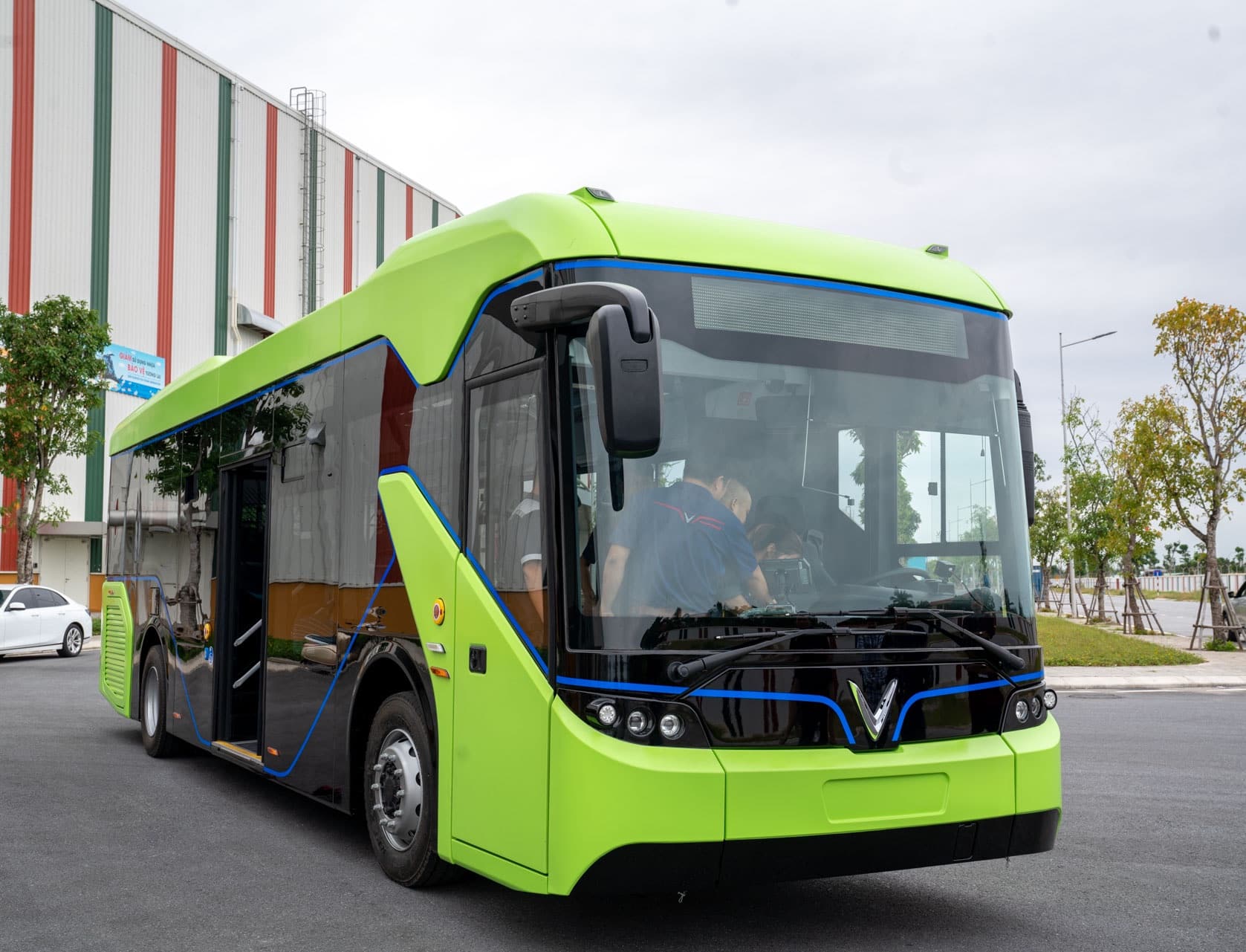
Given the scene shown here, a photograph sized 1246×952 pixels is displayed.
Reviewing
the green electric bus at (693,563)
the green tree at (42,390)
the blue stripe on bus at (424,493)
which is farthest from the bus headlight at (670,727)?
the green tree at (42,390)

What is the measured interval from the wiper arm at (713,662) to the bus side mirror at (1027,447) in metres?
1.66

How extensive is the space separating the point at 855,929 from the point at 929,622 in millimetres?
1454

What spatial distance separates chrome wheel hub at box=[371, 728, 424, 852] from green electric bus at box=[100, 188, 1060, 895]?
20mm

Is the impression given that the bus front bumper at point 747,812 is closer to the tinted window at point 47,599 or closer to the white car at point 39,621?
the white car at point 39,621

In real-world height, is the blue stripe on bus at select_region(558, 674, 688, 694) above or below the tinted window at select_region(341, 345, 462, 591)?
below

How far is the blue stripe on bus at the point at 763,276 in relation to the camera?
16.7 ft

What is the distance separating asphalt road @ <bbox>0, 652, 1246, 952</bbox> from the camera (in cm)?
537

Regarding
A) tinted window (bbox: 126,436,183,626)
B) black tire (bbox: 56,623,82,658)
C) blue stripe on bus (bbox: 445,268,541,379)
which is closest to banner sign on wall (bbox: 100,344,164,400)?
black tire (bbox: 56,623,82,658)

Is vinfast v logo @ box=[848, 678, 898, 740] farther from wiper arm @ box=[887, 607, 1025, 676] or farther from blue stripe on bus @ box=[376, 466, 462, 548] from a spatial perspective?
blue stripe on bus @ box=[376, 466, 462, 548]

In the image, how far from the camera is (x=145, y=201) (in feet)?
137

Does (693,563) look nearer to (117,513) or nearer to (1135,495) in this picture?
(117,513)

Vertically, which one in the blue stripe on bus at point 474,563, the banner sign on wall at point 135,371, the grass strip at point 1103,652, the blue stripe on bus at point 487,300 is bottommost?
the grass strip at point 1103,652

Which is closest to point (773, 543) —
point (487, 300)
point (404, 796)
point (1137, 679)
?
point (487, 300)

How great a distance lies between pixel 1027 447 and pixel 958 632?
1.25 m
